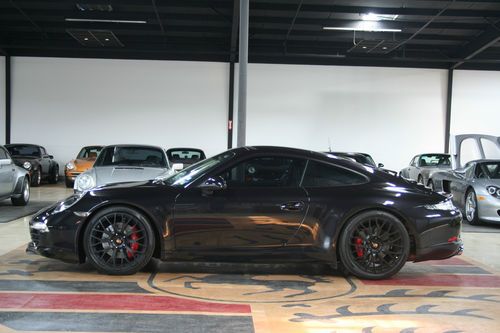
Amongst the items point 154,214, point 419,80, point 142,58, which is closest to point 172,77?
point 142,58

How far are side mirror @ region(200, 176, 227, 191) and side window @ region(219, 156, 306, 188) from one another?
0.11 m

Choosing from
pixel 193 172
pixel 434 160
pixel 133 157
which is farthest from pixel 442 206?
pixel 434 160

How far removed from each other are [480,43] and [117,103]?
46.9 ft

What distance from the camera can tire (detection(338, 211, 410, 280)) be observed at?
4.81 m

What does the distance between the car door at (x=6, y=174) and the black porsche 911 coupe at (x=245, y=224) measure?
5.24m

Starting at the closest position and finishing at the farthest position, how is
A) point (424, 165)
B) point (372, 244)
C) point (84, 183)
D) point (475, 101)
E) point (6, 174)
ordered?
point (372, 244) < point (84, 183) < point (6, 174) < point (424, 165) < point (475, 101)

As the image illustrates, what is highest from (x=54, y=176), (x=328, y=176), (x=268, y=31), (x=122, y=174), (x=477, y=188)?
(x=268, y=31)

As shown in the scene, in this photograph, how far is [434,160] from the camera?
57.4 feet

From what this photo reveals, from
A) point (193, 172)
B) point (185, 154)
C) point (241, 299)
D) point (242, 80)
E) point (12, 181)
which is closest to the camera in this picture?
point (241, 299)

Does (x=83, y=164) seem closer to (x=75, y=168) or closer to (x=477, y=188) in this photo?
(x=75, y=168)

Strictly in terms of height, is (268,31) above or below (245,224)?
above

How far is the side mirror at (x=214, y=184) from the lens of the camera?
15.6 feet

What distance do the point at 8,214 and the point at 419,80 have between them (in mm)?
17063

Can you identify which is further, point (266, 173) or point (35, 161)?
point (35, 161)
